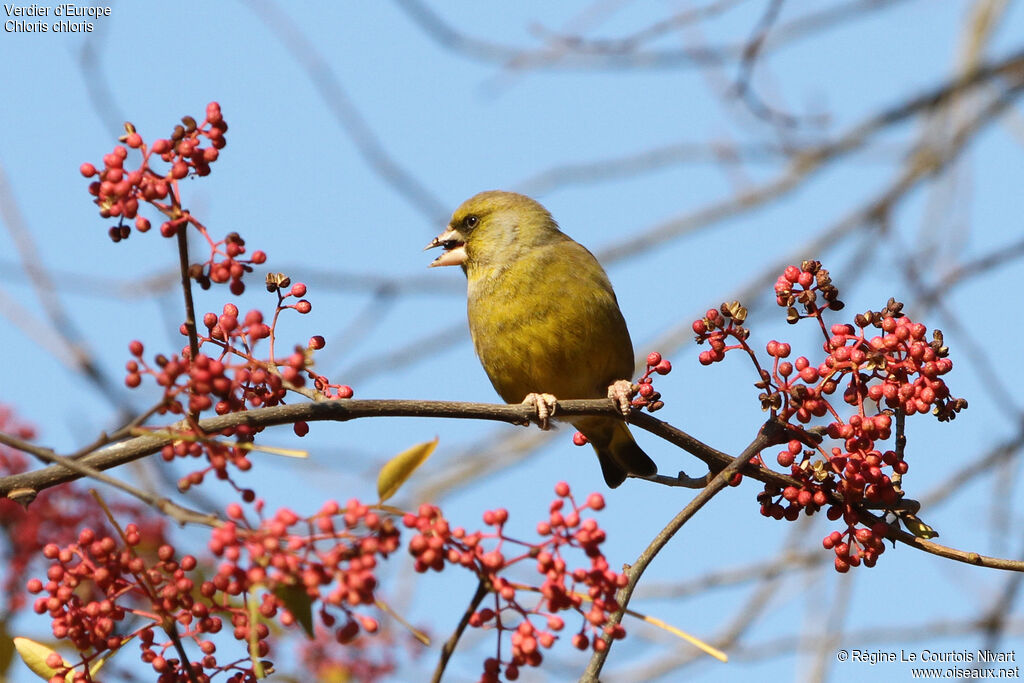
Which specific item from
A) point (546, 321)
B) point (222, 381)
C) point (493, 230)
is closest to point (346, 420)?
point (222, 381)

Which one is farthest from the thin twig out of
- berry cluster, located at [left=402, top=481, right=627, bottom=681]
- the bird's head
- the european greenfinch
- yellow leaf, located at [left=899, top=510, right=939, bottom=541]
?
the bird's head

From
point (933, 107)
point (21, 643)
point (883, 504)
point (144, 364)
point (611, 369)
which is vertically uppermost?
point (933, 107)

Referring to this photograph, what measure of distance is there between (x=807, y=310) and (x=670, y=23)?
10.3 feet

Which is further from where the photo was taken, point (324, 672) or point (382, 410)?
point (324, 672)

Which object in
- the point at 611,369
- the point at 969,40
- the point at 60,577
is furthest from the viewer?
the point at 969,40

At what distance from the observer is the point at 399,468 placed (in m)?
2.09

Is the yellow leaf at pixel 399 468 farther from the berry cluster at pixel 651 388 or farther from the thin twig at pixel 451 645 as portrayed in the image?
the berry cluster at pixel 651 388

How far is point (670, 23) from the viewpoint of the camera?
5641 mm

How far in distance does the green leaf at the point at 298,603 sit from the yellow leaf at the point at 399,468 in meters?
0.21

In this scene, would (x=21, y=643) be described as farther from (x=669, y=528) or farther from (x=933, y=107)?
(x=933, y=107)

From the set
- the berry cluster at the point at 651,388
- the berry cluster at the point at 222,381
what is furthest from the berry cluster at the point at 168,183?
the berry cluster at the point at 651,388

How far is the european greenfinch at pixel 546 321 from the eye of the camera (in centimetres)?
482

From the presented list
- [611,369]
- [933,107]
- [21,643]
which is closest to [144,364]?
[21,643]

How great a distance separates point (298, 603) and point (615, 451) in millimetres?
3649
